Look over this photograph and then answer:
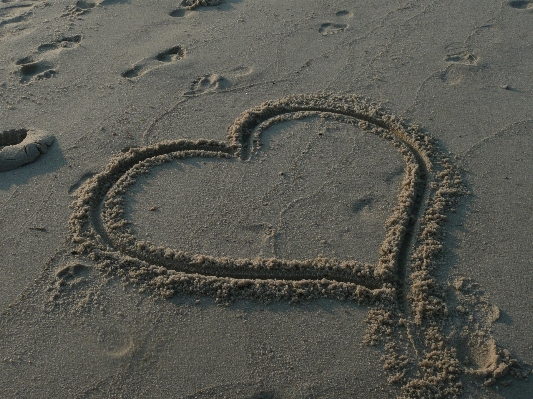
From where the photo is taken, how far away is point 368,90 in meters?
3.77

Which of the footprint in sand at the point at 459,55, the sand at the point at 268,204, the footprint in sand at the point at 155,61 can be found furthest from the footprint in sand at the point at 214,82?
the footprint in sand at the point at 459,55

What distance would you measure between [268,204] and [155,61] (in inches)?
68.2

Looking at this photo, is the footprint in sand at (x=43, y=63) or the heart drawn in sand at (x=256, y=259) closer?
the heart drawn in sand at (x=256, y=259)

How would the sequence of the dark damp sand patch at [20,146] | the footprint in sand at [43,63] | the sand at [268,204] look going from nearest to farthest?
the sand at [268,204] < the dark damp sand patch at [20,146] < the footprint in sand at [43,63]

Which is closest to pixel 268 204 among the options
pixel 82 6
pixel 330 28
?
→ pixel 330 28

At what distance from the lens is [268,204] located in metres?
3.02

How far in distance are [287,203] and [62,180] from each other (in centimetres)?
130

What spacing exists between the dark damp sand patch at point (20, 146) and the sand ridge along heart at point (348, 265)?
18.1 inches

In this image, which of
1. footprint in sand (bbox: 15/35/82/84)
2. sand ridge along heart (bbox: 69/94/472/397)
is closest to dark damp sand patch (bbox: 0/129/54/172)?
sand ridge along heart (bbox: 69/94/472/397)

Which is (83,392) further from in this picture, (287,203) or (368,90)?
(368,90)

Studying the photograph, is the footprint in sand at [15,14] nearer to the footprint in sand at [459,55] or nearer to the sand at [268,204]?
the sand at [268,204]

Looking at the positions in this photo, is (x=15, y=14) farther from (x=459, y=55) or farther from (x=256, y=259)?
(x=459, y=55)

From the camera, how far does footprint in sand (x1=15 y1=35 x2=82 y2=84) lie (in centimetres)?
398

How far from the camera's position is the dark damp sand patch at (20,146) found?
324 centimetres
